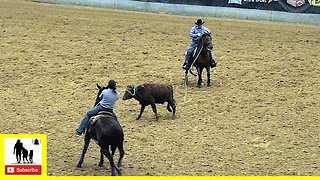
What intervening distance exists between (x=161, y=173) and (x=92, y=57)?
11979 mm

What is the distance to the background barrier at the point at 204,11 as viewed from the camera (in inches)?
1318

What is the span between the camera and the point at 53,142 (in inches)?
703

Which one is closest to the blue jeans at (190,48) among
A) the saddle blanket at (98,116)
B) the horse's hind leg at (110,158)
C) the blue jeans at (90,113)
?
the blue jeans at (90,113)

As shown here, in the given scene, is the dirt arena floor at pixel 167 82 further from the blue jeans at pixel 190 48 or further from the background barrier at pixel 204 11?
the blue jeans at pixel 190 48

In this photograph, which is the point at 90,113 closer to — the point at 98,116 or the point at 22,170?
the point at 98,116

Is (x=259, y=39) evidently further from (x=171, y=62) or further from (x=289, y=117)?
(x=289, y=117)

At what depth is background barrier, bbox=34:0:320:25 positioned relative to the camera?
33469mm

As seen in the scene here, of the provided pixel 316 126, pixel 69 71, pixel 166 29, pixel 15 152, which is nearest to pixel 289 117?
pixel 316 126

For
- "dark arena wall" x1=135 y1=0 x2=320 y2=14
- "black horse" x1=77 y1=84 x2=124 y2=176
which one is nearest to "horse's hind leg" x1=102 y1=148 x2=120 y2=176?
"black horse" x1=77 y1=84 x2=124 y2=176

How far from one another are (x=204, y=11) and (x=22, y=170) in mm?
22309

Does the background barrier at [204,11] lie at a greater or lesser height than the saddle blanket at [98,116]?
greater

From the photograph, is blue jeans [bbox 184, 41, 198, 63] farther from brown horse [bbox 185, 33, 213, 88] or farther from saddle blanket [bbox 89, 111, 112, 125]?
saddle blanket [bbox 89, 111, 112, 125]

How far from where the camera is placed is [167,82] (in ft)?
79.4

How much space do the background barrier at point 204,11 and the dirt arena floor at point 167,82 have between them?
0.58 meters
